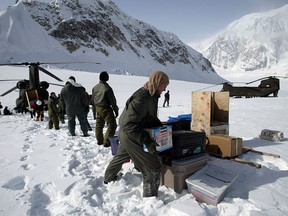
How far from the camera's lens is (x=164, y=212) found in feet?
9.01

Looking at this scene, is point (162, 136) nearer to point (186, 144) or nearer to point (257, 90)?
point (186, 144)

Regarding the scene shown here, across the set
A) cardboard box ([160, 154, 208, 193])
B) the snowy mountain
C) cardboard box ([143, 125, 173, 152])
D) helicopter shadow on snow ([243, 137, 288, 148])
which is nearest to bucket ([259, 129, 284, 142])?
helicopter shadow on snow ([243, 137, 288, 148])

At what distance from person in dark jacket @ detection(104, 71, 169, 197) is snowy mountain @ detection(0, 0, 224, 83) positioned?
2520 inches

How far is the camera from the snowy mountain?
231 feet

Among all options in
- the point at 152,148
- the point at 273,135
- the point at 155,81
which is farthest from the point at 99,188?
the point at 273,135

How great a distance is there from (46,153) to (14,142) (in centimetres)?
153

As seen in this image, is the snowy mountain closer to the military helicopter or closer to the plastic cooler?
the military helicopter

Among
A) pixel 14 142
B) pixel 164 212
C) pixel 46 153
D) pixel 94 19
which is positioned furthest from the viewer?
pixel 94 19

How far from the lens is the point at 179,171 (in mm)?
3166

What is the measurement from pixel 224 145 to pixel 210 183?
1422mm

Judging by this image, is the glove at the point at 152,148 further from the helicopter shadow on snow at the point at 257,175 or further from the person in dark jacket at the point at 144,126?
the helicopter shadow on snow at the point at 257,175

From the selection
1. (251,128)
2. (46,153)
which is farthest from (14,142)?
(251,128)

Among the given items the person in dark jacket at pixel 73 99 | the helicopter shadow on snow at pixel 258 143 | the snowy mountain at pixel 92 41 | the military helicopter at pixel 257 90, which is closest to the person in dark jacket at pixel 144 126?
the helicopter shadow on snow at pixel 258 143

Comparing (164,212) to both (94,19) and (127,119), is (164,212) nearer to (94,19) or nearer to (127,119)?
(127,119)
